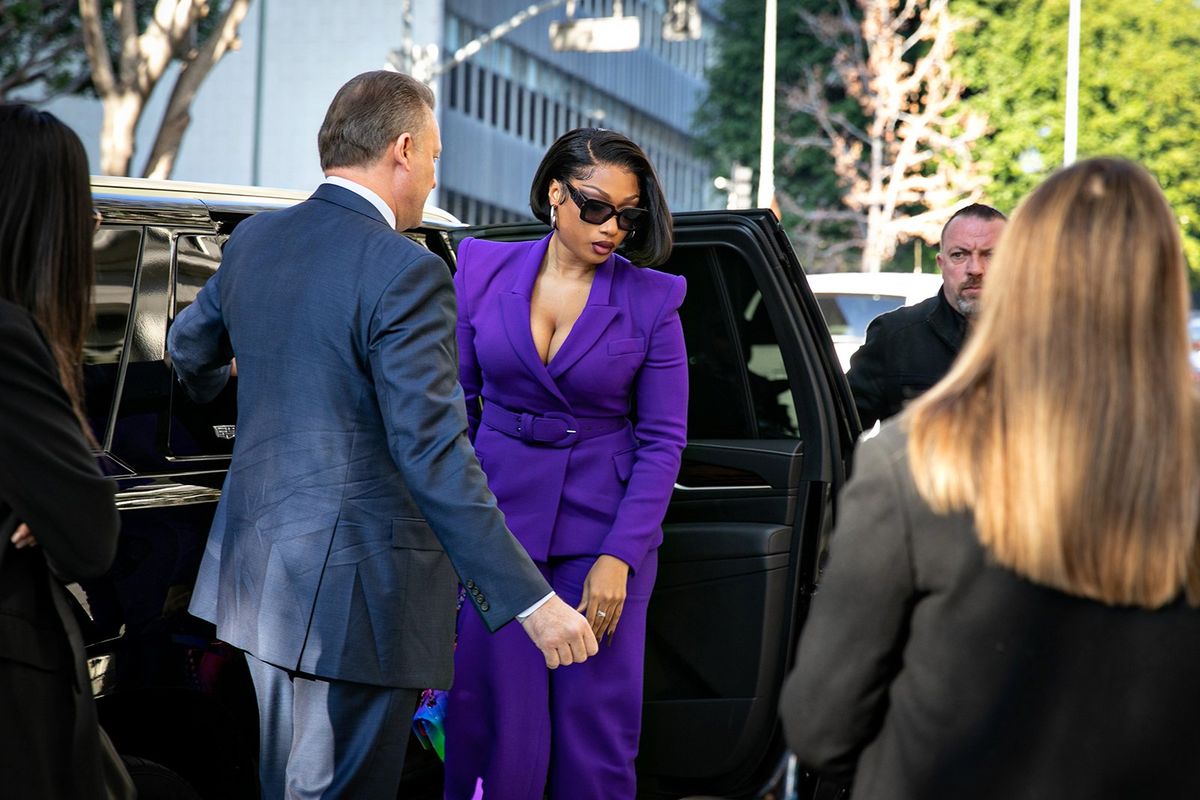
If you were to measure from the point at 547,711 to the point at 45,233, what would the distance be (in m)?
1.81

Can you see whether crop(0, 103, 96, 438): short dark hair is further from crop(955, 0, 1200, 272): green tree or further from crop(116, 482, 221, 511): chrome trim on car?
crop(955, 0, 1200, 272): green tree

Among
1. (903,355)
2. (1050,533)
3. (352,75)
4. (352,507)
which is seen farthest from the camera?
(352,75)

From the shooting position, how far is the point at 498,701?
366 cm

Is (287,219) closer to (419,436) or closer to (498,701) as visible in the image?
(419,436)

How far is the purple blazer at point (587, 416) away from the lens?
362 cm

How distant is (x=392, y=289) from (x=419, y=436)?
0.94 feet

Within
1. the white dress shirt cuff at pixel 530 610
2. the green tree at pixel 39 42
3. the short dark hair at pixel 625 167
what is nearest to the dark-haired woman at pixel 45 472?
the white dress shirt cuff at pixel 530 610

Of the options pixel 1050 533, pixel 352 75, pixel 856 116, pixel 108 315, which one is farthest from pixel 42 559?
pixel 856 116

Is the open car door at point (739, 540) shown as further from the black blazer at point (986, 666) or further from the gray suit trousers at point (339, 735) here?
the black blazer at point (986, 666)

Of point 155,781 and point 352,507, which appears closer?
point 352,507

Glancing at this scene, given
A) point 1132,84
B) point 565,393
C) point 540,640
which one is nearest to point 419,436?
point 540,640

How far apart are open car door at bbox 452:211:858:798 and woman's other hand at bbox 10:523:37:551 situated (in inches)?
82.8

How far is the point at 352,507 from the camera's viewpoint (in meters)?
2.96

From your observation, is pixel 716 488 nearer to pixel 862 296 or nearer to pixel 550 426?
pixel 550 426
